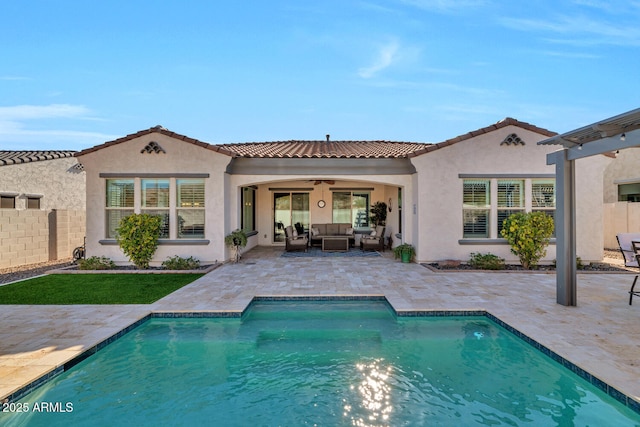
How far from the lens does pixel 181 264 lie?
1026 centimetres

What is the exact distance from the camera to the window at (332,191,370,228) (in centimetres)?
1585

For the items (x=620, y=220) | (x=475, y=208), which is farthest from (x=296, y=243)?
(x=620, y=220)

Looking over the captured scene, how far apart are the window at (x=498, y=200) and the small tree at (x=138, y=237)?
30.6ft

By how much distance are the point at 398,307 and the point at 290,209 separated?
404 inches

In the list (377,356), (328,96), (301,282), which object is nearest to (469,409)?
(377,356)

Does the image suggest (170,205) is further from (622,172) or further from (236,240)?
(622,172)

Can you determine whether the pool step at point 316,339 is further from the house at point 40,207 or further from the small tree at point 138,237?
the house at point 40,207

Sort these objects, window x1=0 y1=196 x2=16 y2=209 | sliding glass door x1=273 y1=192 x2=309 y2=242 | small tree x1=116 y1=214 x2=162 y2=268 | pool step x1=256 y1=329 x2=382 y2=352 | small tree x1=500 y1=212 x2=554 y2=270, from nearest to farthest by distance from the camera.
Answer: pool step x1=256 y1=329 x2=382 y2=352
small tree x1=500 y1=212 x2=554 y2=270
small tree x1=116 y1=214 x2=162 y2=268
window x1=0 y1=196 x2=16 y2=209
sliding glass door x1=273 y1=192 x2=309 y2=242

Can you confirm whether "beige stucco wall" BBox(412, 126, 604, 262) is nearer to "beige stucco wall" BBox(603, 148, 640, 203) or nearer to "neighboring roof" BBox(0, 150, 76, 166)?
"beige stucco wall" BBox(603, 148, 640, 203)

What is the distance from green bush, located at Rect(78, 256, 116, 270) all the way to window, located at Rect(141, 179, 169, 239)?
5.41ft

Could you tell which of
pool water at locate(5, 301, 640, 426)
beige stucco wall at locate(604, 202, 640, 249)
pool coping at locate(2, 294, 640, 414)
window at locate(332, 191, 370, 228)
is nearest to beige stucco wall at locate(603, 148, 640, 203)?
beige stucco wall at locate(604, 202, 640, 249)

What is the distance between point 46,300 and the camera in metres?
6.77

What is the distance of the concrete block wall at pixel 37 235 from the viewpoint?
A: 10249 millimetres

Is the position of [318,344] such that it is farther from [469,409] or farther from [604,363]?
[604,363]
